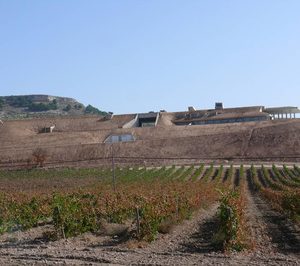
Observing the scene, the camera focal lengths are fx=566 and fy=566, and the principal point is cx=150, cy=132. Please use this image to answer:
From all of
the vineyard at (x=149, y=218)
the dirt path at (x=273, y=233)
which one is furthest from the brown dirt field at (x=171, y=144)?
the dirt path at (x=273, y=233)

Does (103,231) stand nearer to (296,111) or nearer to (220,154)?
(220,154)

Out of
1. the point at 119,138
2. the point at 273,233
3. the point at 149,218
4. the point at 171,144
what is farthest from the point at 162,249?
the point at 119,138

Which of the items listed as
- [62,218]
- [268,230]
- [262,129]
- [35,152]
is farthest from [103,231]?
[262,129]

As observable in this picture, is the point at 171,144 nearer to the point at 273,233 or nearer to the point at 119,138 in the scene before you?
the point at 119,138

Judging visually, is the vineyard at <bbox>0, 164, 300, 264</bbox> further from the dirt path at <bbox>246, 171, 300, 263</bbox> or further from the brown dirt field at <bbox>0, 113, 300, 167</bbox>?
the brown dirt field at <bbox>0, 113, 300, 167</bbox>

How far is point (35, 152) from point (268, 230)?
200 feet

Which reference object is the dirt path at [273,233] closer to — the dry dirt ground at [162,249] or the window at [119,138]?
the dry dirt ground at [162,249]

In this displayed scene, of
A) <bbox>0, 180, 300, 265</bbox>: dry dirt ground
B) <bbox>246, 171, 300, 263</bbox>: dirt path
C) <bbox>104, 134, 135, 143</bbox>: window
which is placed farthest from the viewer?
<bbox>104, 134, 135, 143</bbox>: window

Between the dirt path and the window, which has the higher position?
the window

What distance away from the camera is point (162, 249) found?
15.4 meters

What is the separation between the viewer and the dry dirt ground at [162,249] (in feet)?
43.7

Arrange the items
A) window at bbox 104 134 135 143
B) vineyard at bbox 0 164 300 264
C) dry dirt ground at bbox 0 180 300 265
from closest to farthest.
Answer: dry dirt ground at bbox 0 180 300 265
vineyard at bbox 0 164 300 264
window at bbox 104 134 135 143

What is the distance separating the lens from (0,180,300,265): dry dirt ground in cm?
1330

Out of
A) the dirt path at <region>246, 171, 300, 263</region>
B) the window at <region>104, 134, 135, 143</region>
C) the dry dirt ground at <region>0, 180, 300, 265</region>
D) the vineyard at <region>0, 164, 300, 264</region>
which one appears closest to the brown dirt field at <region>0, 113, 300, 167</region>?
the window at <region>104, 134, 135, 143</region>
